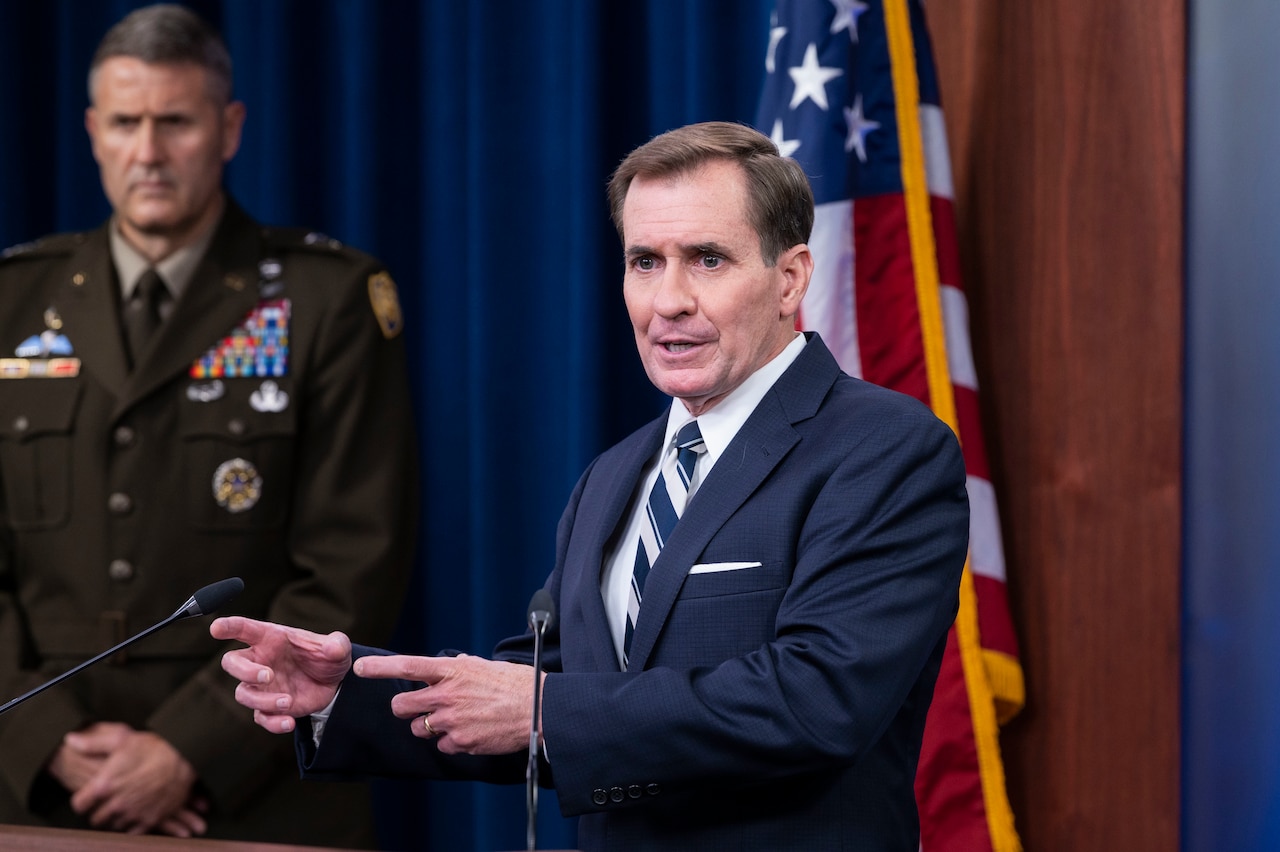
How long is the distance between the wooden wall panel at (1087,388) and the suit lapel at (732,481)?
987mm

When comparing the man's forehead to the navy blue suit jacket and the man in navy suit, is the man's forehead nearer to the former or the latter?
the man in navy suit

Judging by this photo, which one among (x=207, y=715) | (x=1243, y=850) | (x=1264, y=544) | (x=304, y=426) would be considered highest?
(x=304, y=426)

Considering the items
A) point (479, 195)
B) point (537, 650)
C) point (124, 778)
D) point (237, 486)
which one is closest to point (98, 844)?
point (537, 650)

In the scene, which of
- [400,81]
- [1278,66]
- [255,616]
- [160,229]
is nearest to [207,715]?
[255,616]

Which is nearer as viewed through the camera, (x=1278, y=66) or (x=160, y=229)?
(x=1278, y=66)

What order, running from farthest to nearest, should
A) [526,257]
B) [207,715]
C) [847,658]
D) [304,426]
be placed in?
[526,257]
[304,426]
[207,715]
[847,658]

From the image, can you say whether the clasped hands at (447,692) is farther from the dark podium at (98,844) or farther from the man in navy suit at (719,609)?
the dark podium at (98,844)

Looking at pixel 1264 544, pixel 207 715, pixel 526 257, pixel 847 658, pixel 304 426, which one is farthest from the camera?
pixel 526 257

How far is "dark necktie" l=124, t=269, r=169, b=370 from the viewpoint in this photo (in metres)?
2.73

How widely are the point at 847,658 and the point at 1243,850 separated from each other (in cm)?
129

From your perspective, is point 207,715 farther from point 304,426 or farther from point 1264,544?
point 1264,544

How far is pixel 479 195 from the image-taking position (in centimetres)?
336

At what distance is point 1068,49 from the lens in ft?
8.46

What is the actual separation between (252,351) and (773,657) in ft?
5.19
